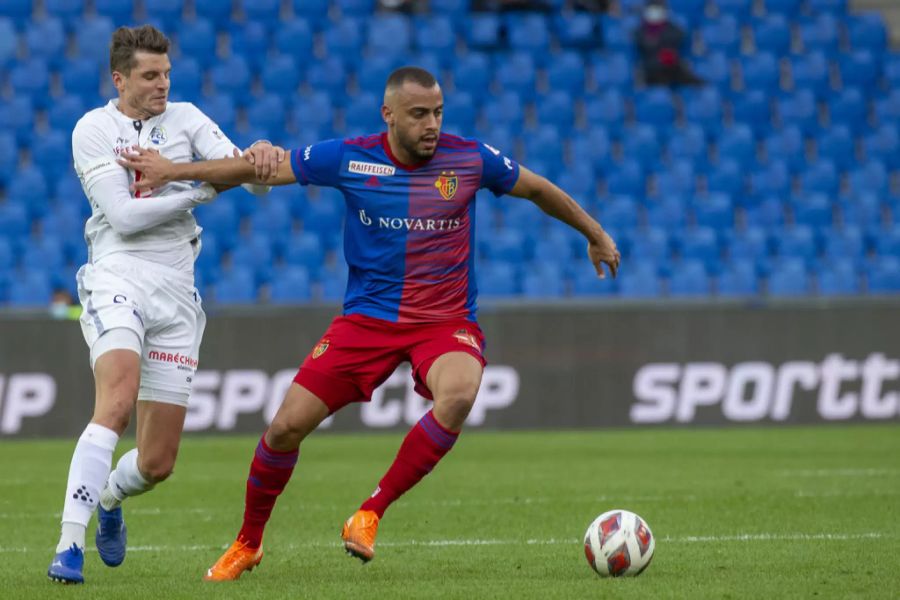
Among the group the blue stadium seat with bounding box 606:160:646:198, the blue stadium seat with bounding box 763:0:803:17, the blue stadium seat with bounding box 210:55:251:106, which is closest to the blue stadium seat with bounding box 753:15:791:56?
the blue stadium seat with bounding box 763:0:803:17

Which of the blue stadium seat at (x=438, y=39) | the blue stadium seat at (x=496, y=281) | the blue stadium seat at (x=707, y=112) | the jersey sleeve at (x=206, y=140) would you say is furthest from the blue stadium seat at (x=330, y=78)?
the jersey sleeve at (x=206, y=140)

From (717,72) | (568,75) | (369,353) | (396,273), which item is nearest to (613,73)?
(568,75)

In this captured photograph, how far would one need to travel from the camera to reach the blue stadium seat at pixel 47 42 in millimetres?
20688

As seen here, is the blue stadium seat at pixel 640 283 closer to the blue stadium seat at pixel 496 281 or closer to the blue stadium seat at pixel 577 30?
the blue stadium seat at pixel 496 281

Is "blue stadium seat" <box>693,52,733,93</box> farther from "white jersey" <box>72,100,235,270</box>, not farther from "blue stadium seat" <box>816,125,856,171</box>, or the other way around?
"white jersey" <box>72,100,235,270</box>

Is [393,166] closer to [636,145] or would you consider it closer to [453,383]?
[453,383]

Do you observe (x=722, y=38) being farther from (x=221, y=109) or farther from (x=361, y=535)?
(x=361, y=535)

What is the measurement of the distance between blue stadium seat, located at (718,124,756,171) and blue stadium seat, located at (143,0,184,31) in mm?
7798

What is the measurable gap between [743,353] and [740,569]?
9213 millimetres

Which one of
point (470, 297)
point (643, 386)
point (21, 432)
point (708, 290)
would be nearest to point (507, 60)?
point (708, 290)

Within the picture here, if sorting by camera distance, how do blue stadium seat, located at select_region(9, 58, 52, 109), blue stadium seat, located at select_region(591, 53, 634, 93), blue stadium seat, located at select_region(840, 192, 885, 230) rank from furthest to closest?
1. blue stadium seat, located at select_region(591, 53, 634, 93)
2. blue stadium seat, located at select_region(840, 192, 885, 230)
3. blue stadium seat, located at select_region(9, 58, 52, 109)

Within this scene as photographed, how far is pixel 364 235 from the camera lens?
6883mm

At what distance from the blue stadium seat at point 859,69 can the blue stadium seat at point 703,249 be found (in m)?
4.35

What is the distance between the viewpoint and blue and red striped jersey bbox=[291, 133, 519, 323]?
22.4 ft
